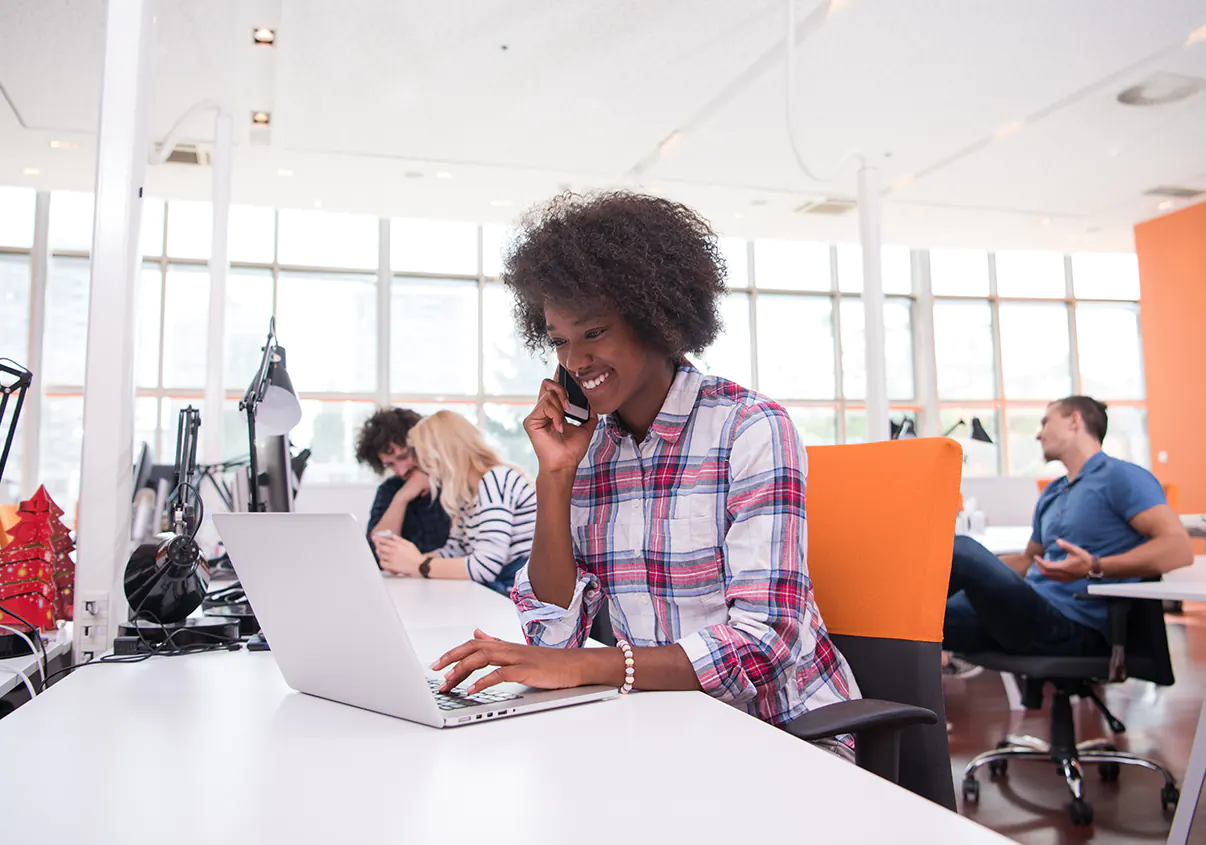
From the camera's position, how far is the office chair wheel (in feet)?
8.29

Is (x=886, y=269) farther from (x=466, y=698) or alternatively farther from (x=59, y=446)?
(x=466, y=698)

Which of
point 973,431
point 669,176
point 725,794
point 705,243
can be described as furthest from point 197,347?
point 725,794

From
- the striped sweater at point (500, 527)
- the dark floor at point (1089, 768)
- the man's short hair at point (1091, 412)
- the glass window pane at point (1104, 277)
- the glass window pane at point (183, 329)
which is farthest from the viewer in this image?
the glass window pane at point (1104, 277)

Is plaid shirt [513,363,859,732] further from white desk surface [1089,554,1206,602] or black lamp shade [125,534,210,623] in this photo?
white desk surface [1089,554,1206,602]

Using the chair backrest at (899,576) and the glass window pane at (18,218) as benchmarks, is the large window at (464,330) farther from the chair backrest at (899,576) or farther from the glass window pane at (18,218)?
the chair backrest at (899,576)

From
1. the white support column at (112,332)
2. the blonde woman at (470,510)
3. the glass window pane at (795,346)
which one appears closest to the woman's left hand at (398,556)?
the blonde woman at (470,510)

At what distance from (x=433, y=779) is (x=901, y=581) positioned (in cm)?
82

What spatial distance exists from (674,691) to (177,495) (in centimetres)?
116

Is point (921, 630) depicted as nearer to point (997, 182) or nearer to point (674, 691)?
point (674, 691)

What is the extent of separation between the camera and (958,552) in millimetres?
2732

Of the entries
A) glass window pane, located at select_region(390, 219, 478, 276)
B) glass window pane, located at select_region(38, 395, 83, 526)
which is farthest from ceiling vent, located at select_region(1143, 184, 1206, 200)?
glass window pane, located at select_region(38, 395, 83, 526)

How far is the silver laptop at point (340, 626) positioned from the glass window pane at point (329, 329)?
938 centimetres

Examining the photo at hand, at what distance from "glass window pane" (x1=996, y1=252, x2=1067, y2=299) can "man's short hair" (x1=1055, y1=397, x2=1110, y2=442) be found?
923 centimetres

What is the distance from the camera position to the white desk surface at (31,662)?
4.28 feet
